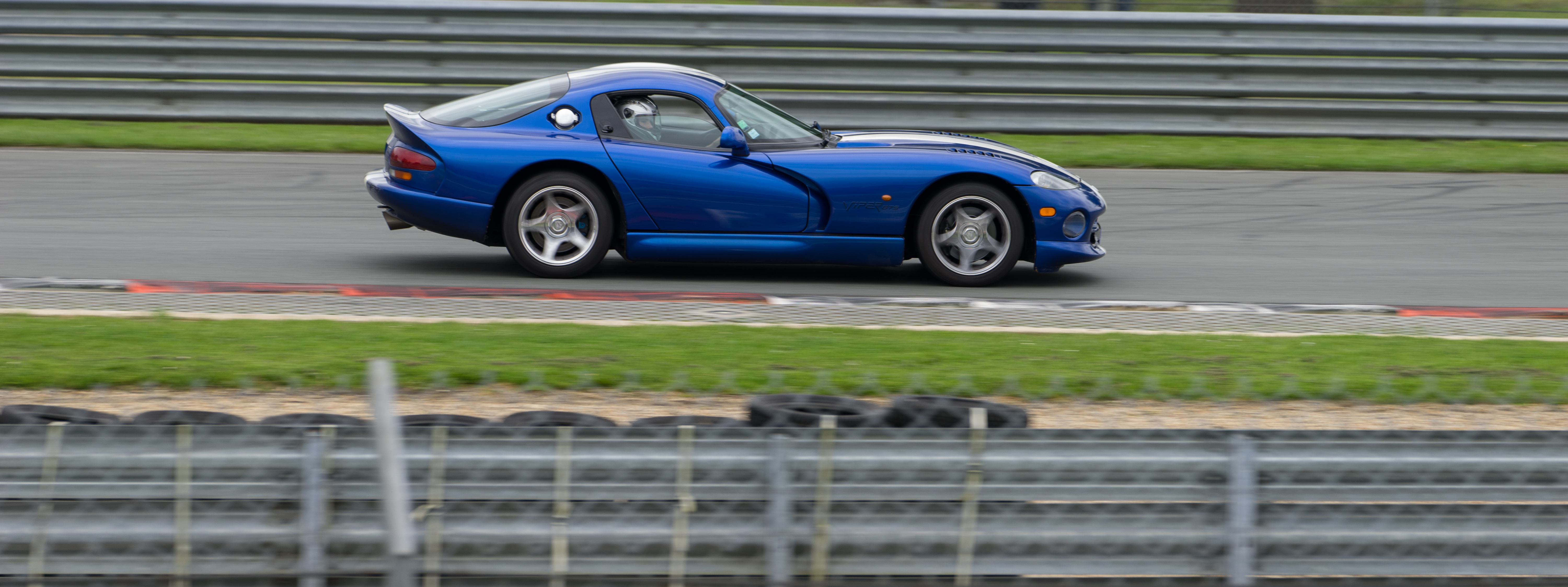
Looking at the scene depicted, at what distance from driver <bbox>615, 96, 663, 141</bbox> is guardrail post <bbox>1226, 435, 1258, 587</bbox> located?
4.91 m

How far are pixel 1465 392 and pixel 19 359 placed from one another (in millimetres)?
5860

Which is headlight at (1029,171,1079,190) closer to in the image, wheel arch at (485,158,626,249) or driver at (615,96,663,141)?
driver at (615,96,663,141)

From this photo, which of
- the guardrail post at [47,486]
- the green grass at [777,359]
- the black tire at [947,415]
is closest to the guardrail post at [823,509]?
the black tire at [947,415]

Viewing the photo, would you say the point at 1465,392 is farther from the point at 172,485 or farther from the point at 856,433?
the point at 172,485

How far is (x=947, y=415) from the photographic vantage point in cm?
477

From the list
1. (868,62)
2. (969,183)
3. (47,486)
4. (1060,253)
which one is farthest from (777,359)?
(868,62)

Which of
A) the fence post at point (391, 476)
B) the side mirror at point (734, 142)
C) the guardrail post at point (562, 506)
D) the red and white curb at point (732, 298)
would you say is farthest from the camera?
the side mirror at point (734, 142)

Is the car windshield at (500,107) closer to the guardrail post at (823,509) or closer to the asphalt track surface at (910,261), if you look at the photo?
the asphalt track surface at (910,261)

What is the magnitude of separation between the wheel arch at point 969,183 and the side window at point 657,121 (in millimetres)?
1149

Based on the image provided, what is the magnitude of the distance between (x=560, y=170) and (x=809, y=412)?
354 centimetres

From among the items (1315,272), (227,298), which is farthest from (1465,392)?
(227,298)

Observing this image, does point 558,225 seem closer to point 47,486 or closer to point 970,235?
point 970,235

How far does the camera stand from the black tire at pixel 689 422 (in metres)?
4.54

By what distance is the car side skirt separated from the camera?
813cm
